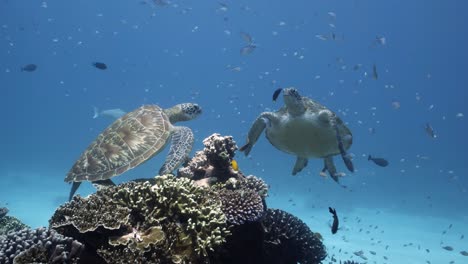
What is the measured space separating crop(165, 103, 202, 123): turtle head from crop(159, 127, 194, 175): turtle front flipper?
35.9 inches

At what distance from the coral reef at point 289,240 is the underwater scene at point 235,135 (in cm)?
3

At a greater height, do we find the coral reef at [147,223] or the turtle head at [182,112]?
the turtle head at [182,112]

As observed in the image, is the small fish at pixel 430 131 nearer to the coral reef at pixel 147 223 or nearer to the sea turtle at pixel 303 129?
the sea turtle at pixel 303 129

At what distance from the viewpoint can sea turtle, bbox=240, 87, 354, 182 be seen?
375 inches

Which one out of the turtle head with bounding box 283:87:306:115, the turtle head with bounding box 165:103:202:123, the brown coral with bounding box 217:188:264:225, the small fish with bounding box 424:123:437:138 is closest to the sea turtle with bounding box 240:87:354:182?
the turtle head with bounding box 283:87:306:115

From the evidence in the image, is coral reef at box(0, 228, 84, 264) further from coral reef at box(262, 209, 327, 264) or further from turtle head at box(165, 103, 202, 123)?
turtle head at box(165, 103, 202, 123)

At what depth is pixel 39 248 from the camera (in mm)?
3957

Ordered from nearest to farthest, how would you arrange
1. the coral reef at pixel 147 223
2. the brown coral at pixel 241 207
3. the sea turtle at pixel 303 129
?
the coral reef at pixel 147 223, the brown coral at pixel 241 207, the sea turtle at pixel 303 129

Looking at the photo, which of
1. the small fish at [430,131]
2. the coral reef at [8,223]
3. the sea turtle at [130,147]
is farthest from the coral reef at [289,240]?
the small fish at [430,131]

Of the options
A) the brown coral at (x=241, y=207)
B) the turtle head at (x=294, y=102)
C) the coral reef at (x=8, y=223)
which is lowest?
the coral reef at (x=8, y=223)

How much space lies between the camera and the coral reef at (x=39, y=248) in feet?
12.7

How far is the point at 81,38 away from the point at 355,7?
69707mm

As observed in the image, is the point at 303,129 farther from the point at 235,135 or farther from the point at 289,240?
the point at 235,135

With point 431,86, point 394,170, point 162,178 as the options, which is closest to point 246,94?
point 431,86
